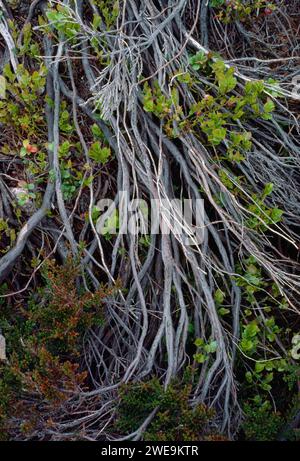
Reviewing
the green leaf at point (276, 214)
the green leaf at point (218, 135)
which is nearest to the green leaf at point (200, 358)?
the green leaf at point (276, 214)

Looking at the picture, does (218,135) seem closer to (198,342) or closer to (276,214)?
(276,214)

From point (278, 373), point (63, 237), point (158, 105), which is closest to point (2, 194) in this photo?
point (63, 237)

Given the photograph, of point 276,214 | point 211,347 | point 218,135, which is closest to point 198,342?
point 211,347

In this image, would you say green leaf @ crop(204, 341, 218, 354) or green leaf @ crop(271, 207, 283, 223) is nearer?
green leaf @ crop(204, 341, 218, 354)

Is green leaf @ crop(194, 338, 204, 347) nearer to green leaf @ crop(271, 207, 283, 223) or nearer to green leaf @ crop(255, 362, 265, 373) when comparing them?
green leaf @ crop(255, 362, 265, 373)

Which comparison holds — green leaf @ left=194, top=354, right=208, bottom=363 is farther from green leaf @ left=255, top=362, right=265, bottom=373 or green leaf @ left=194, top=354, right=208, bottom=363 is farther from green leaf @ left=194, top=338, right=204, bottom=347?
green leaf @ left=255, top=362, right=265, bottom=373

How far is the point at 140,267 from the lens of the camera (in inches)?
92.7

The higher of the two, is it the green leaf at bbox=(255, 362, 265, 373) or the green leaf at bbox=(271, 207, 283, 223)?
the green leaf at bbox=(271, 207, 283, 223)

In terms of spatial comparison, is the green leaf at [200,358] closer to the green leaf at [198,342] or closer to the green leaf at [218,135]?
the green leaf at [198,342]

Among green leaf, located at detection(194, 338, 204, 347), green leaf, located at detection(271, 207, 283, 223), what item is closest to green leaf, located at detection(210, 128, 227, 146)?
green leaf, located at detection(271, 207, 283, 223)

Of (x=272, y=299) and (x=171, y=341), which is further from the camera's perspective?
(x=272, y=299)

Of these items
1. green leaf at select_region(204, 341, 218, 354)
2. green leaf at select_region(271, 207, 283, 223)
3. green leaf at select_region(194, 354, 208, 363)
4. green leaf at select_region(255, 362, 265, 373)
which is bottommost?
green leaf at select_region(255, 362, 265, 373)

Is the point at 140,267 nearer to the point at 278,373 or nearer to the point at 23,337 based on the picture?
the point at 23,337

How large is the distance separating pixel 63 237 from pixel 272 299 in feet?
2.94
